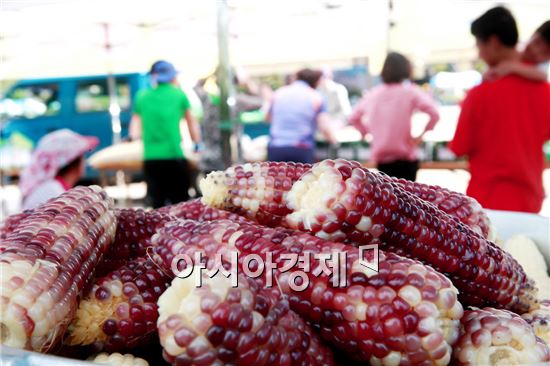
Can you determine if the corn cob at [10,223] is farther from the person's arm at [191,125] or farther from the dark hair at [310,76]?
the dark hair at [310,76]

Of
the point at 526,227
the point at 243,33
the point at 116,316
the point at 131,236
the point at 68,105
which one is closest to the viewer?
the point at 116,316

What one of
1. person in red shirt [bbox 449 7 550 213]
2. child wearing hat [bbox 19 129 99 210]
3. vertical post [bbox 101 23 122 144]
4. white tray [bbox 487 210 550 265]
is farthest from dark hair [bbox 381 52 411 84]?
vertical post [bbox 101 23 122 144]

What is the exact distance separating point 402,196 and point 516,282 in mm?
169

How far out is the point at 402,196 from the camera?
53 centimetres

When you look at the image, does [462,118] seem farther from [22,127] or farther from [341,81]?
[22,127]

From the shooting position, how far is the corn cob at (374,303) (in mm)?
424

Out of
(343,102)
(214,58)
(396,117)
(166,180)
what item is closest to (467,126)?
(396,117)

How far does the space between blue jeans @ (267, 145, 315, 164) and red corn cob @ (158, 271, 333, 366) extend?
8.63 ft

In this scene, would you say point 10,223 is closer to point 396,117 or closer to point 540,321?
point 540,321

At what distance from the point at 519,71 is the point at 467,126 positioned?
22cm

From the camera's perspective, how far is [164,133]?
3.04 meters

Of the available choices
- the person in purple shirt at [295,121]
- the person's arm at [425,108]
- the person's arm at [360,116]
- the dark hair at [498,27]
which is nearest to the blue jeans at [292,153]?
the person in purple shirt at [295,121]

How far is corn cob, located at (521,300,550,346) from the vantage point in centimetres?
53

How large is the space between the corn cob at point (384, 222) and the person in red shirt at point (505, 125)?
45.7 inches
